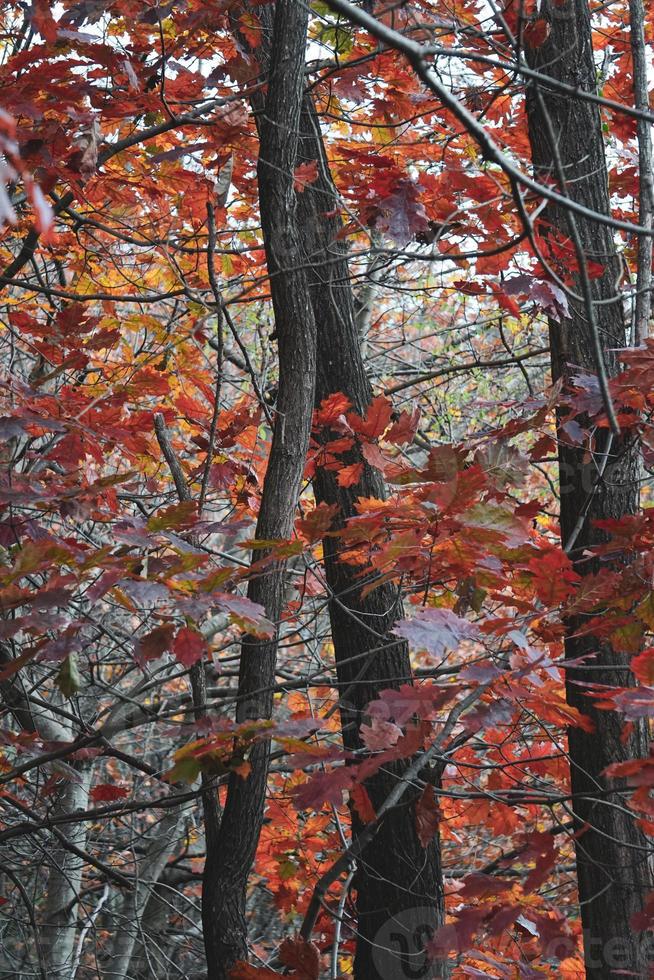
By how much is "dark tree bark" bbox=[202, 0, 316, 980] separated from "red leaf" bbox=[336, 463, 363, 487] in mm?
372

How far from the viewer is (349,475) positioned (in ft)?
9.81

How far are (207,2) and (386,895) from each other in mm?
3102

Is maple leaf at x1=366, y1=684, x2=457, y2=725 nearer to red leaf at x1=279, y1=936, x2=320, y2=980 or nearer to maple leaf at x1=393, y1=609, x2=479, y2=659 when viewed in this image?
maple leaf at x1=393, y1=609, x2=479, y2=659

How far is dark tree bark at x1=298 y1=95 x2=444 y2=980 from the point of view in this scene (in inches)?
117

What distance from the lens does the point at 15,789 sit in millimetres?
4812

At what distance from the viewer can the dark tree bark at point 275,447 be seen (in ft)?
7.57

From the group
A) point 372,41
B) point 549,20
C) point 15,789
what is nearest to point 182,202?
point 372,41

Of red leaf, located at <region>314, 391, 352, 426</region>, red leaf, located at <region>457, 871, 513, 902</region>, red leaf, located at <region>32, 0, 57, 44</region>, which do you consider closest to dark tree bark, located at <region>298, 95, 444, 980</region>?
red leaf, located at <region>314, 391, 352, 426</region>

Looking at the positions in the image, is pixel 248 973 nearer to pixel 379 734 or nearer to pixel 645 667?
pixel 379 734

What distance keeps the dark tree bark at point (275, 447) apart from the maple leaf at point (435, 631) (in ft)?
1.93

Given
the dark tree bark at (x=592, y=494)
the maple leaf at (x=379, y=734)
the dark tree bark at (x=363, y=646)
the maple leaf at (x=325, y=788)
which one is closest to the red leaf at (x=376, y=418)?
the dark tree bark at (x=363, y=646)

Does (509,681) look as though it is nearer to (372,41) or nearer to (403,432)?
(403,432)

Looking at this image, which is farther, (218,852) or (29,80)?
(29,80)

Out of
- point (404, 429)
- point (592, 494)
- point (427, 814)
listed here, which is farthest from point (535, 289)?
point (427, 814)
